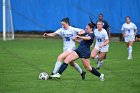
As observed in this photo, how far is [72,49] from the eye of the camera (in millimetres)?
16672

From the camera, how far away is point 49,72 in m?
18.1

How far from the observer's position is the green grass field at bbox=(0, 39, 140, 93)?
14.4 metres

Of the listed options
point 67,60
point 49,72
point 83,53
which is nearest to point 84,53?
point 83,53

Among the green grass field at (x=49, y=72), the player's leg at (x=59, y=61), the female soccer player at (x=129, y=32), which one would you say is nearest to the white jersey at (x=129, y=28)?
the female soccer player at (x=129, y=32)

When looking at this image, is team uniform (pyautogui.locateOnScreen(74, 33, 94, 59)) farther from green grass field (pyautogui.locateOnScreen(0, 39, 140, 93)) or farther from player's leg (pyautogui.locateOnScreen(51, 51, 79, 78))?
green grass field (pyautogui.locateOnScreen(0, 39, 140, 93))

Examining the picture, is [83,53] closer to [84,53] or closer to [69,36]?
[84,53]

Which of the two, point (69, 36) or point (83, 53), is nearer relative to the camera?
point (83, 53)

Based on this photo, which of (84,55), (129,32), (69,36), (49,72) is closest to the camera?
(84,55)

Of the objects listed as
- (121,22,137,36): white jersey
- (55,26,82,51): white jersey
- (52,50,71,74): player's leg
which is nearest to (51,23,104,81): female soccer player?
(52,50,71,74): player's leg

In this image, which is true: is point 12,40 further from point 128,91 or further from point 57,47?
point 128,91

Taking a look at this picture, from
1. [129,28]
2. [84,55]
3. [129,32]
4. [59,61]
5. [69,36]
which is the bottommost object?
[59,61]

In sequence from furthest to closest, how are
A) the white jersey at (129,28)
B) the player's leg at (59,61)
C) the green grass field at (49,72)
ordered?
the white jersey at (129,28) → the player's leg at (59,61) → the green grass field at (49,72)

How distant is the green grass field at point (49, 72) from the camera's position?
1436cm

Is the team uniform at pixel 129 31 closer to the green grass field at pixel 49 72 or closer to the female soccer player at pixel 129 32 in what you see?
the female soccer player at pixel 129 32
